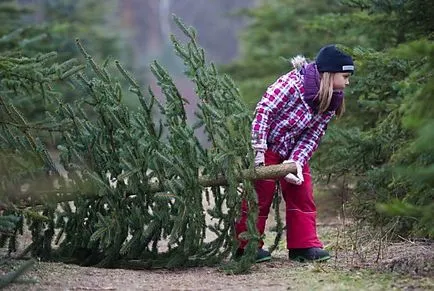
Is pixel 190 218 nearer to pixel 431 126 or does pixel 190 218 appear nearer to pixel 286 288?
pixel 286 288

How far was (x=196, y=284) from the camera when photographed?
18.6 ft

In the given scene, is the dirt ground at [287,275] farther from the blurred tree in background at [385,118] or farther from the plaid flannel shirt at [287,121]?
the plaid flannel shirt at [287,121]

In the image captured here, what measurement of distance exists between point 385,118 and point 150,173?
2.72 metres

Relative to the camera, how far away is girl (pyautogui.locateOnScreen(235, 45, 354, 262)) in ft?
21.6

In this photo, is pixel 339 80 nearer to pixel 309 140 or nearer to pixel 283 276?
pixel 309 140

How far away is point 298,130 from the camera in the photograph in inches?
265

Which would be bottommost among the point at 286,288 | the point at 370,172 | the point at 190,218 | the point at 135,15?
the point at 286,288

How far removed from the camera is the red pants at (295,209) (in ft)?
21.9

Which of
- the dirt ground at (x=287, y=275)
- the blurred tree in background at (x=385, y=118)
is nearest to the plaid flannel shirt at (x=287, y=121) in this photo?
the blurred tree in background at (x=385, y=118)

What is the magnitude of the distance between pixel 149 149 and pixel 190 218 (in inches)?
23.7

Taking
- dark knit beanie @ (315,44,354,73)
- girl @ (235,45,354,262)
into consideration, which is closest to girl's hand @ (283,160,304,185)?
girl @ (235,45,354,262)

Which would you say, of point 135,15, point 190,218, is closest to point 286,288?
point 190,218

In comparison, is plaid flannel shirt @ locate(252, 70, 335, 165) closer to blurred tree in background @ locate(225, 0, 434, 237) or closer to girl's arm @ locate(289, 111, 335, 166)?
girl's arm @ locate(289, 111, 335, 166)

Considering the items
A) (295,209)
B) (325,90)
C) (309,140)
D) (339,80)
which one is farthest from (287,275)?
(339,80)
